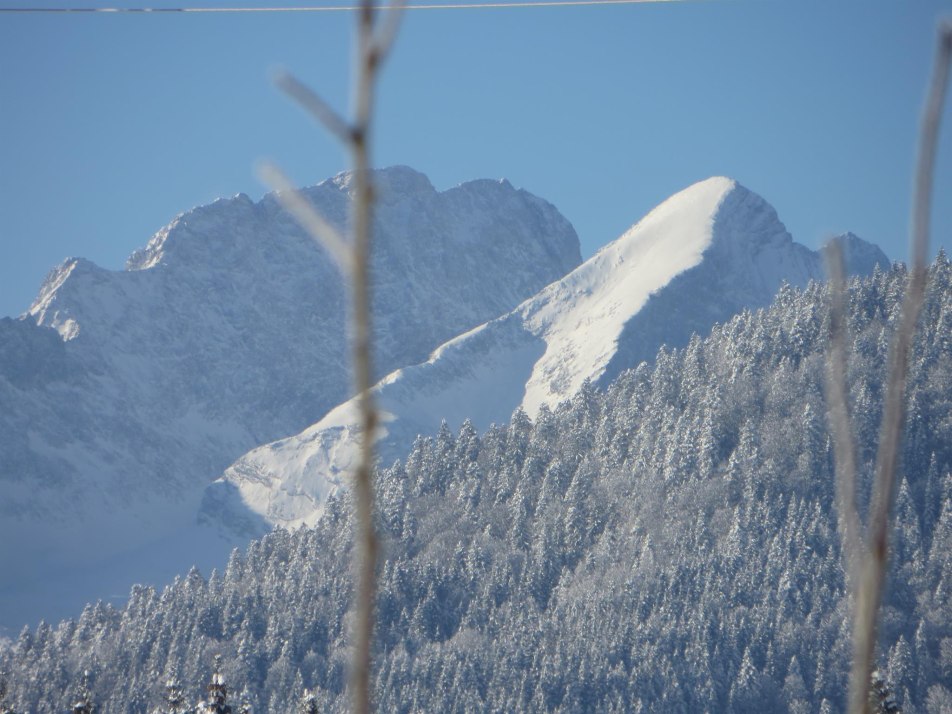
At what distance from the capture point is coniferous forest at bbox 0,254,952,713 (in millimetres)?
70625

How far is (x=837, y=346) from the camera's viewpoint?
2.06 meters

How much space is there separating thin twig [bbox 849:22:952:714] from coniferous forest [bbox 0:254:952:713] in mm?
67845

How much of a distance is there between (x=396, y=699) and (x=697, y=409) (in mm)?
37872

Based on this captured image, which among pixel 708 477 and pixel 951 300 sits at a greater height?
pixel 951 300

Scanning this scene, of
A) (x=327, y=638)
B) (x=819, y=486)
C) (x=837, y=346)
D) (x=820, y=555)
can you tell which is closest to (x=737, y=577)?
(x=820, y=555)

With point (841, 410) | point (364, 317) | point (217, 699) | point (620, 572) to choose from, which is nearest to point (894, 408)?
point (841, 410)

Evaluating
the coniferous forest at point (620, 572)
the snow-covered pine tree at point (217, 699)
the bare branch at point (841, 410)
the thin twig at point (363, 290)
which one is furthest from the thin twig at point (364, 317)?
the coniferous forest at point (620, 572)

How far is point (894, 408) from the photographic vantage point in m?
1.96

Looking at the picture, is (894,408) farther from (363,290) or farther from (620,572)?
(620,572)

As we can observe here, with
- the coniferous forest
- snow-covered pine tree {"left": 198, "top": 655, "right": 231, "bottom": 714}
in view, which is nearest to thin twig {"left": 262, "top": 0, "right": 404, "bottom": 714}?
snow-covered pine tree {"left": 198, "top": 655, "right": 231, "bottom": 714}

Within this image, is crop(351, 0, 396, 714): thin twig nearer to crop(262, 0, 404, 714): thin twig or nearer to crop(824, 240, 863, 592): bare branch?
crop(262, 0, 404, 714): thin twig

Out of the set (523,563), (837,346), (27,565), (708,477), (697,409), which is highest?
(27,565)

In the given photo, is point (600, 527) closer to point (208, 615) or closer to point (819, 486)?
point (819, 486)

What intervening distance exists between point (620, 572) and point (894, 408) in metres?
81.7
